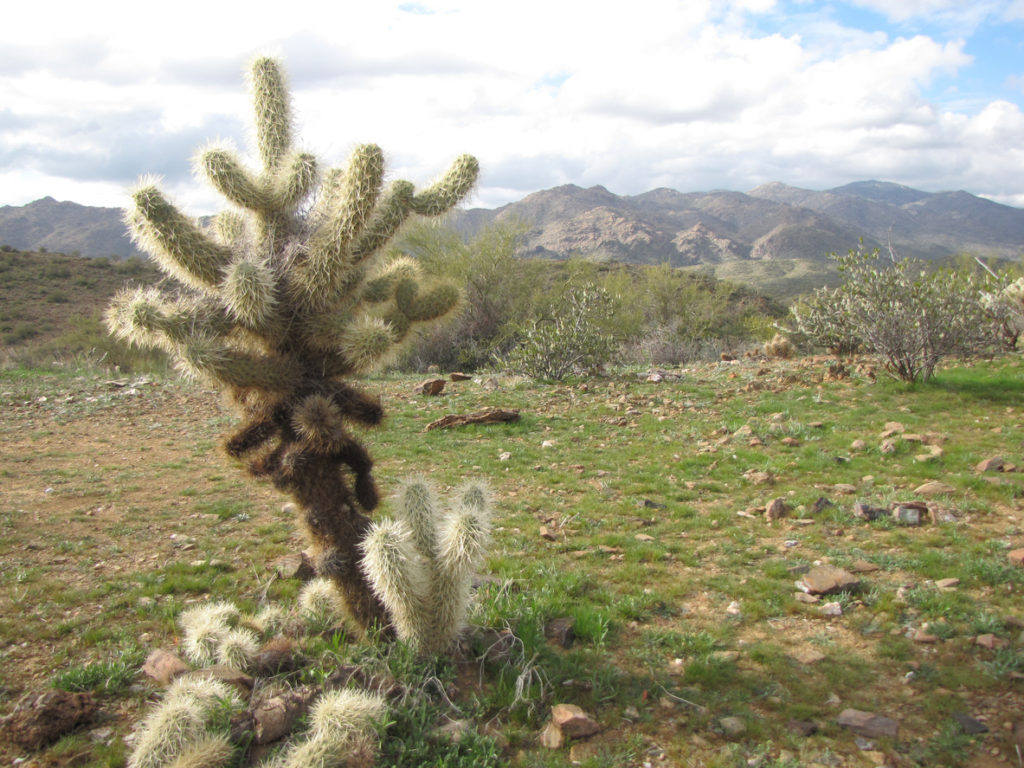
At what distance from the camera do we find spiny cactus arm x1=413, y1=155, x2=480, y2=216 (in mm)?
3703

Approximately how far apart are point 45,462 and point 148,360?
11.7 meters

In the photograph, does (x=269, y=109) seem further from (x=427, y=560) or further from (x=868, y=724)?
(x=868, y=724)

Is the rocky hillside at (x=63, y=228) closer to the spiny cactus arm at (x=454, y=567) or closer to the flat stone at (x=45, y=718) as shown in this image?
the flat stone at (x=45, y=718)

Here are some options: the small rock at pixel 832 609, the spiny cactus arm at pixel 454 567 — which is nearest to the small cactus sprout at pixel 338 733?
the spiny cactus arm at pixel 454 567

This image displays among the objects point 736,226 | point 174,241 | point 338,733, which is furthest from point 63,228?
point 736,226

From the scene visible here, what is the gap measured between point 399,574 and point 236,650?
1.04 meters

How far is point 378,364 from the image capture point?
3594mm

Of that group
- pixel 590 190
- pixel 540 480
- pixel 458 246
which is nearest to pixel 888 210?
pixel 590 190

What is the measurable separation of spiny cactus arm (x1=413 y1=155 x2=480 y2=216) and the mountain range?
0.18m

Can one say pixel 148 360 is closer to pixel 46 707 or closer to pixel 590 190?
pixel 46 707

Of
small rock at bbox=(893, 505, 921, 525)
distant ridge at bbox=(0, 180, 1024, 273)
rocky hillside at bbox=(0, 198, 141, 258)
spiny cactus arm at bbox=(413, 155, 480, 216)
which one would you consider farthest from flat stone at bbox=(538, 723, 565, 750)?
rocky hillside at bbox=(0, 198, 141, 258)

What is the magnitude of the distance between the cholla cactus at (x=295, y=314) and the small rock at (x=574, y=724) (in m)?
1.18

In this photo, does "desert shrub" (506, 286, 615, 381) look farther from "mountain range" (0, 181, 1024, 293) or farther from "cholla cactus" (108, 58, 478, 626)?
"cholla cactus" (108, 58, 478, 626)

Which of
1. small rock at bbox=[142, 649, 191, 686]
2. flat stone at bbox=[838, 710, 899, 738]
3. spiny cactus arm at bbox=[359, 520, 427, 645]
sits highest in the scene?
spiny cactus arm at bbox=[359, 520, 427, 645]
